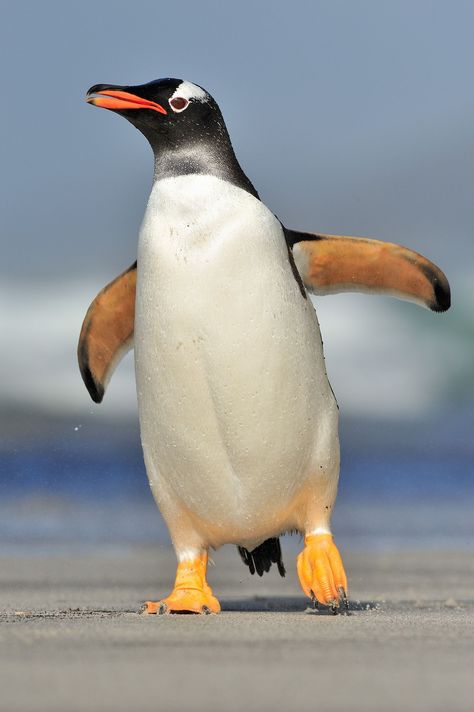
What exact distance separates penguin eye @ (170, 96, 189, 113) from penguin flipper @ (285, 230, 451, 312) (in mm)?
708

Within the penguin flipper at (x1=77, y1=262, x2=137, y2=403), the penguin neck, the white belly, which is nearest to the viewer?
the white belly

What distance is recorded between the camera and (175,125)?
4.46m

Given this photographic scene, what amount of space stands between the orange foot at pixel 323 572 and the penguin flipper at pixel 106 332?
1.28 metres

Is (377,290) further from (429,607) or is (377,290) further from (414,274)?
(429,607)

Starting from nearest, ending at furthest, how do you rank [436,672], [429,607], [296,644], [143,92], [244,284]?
[436,672] → [296,644] → [244,284] → [143,92] → [429,607]

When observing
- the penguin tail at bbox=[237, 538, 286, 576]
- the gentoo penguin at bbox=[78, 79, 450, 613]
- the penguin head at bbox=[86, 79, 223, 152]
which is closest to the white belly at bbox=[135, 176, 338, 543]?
the gentoo penguin at bbox=[78, 79, 450, 613]

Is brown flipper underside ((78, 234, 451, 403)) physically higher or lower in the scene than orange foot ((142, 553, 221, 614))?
higher

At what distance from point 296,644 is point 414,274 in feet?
7.69

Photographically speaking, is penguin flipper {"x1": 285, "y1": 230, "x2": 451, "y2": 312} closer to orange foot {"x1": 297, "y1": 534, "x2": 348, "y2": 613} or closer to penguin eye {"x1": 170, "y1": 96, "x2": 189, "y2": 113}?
penguin eye {"x1": 170, "y1": 96, "x2": 189, "y2": 113}

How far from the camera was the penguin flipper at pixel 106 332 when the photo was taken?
16.3 feet

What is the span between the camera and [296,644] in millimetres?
2812

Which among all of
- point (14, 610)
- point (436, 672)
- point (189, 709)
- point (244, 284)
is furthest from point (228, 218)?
point (189, 709)

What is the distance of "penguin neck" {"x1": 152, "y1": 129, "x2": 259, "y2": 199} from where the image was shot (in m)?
4.38

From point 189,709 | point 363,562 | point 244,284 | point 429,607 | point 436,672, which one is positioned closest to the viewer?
point 189,709
